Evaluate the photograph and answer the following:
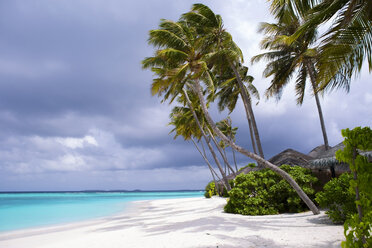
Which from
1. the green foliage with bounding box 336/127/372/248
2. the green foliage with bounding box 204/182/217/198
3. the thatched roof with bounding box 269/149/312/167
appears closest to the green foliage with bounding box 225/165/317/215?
the thatched roof with bounding box 269/149/312/167

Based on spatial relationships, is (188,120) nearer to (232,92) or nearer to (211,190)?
(232,92)

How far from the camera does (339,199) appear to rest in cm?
628

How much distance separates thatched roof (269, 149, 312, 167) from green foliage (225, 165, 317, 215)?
14.5 ft

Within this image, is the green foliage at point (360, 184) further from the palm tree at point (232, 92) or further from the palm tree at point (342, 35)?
the palm tree at point (232, 92)

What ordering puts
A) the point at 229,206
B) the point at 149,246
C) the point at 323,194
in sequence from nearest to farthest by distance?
1. the point at 149,246
2. the point at 323,194
3. the point at 229,206

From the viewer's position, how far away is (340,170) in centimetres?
1080

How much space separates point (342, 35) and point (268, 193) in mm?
6465

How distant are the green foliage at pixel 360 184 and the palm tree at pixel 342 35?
11.1 feet

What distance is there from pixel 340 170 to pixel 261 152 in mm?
3514

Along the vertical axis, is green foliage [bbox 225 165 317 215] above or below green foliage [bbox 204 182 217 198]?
above

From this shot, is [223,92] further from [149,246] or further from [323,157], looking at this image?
[149,246]

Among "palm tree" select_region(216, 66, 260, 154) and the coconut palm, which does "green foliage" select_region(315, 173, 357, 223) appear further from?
the coconut palm

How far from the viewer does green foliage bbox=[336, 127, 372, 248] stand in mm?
2652

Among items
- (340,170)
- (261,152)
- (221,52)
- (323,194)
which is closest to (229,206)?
(261,152)
